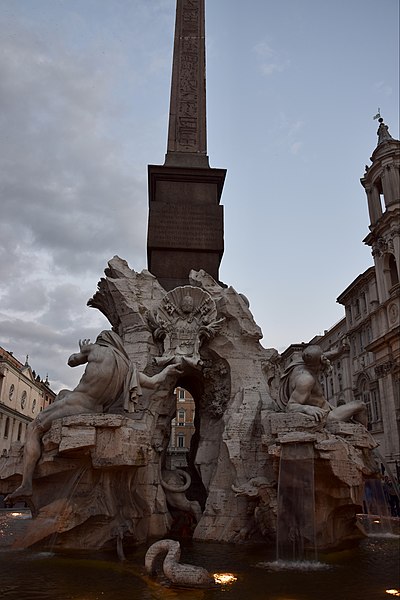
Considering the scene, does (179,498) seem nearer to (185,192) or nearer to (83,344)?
A: (83,344)

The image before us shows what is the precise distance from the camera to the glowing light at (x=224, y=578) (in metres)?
3.72

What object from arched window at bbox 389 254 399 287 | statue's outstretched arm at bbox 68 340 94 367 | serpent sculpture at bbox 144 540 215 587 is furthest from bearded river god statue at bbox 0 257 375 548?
arched window at bbox 389 254 399 287

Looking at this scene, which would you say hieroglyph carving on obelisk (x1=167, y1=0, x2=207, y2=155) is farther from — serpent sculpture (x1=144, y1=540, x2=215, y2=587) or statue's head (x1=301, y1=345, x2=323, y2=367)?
serpent sculpture (x1=144, y1=540, x2=215, y2=587)

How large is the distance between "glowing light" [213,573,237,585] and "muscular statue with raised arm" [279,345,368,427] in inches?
83.4

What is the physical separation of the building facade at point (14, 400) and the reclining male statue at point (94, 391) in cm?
2450

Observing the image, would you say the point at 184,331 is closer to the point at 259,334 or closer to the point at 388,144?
the point at 259,334

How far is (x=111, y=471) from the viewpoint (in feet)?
17.7

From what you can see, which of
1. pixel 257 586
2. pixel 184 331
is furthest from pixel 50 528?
pixel 184 331

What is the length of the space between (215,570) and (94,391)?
2.35 meters

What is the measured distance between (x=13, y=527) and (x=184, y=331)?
349 centimetres

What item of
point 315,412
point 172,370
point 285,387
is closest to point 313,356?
point 285,387

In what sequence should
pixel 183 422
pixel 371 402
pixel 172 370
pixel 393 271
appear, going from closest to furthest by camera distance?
pixel 172 370 < pixel 393 271 < pixel 371 402 < pixel 183 422

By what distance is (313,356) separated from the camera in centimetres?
598

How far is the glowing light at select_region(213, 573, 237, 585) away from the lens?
372 cm
